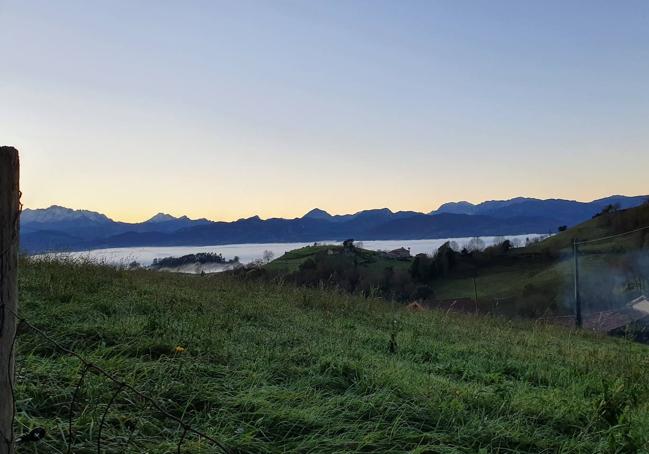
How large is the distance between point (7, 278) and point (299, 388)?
2.59 m

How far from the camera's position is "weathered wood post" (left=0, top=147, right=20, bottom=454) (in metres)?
1.77

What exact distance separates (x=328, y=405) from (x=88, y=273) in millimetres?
7289

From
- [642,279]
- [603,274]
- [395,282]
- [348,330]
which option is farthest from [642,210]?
[348,330]

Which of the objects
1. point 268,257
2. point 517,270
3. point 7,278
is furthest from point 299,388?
point 517,270

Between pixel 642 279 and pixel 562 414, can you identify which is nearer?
pixel 562 414

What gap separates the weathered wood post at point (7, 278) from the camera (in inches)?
69.6

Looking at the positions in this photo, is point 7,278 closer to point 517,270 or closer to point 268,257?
point 268,257

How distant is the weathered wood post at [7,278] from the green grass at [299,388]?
0.85 meters

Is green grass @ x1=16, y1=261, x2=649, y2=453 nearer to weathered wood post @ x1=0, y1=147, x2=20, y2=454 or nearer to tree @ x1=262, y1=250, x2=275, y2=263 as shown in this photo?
weathered wood post @ x1=0, y1=147, x2=20, y2=454

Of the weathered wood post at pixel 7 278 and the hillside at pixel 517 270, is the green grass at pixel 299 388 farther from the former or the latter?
the hillside at pixel 517 270

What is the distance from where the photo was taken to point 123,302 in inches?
262

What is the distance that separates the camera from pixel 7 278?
5.94 feet

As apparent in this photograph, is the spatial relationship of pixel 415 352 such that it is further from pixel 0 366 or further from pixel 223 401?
pixel 0 366

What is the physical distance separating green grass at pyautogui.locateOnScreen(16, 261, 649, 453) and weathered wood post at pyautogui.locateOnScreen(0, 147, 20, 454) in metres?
0.85
